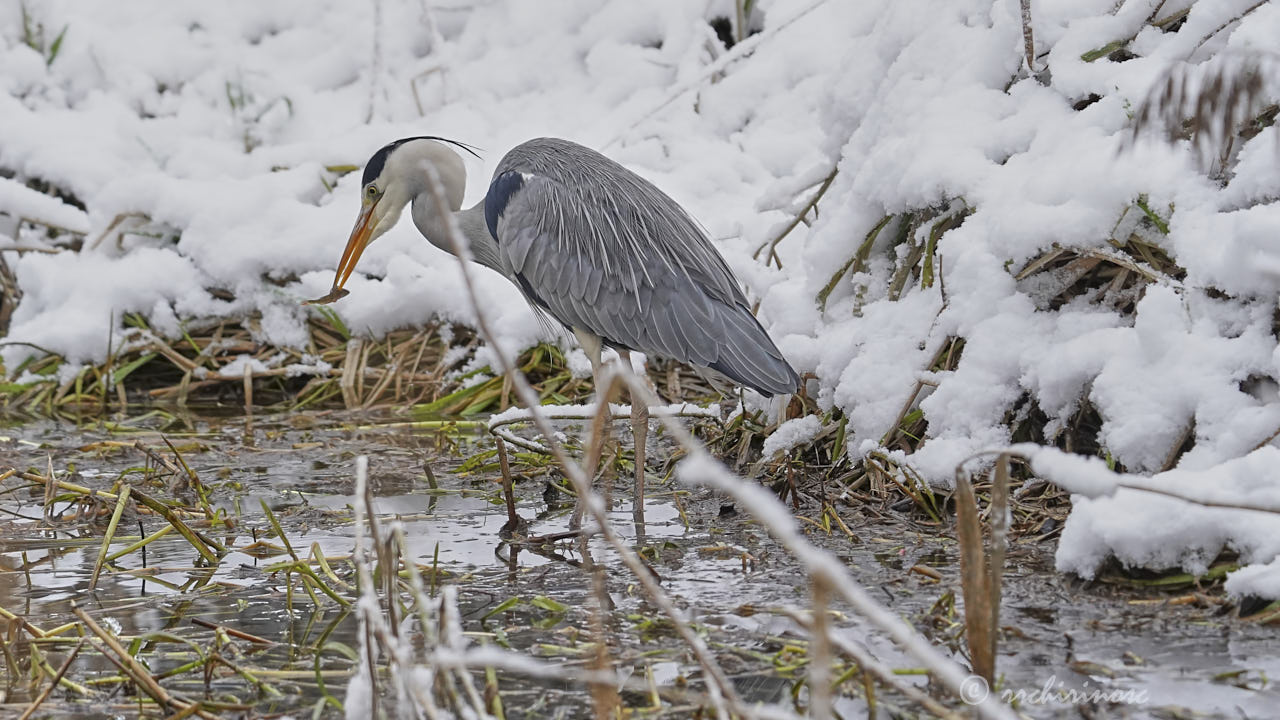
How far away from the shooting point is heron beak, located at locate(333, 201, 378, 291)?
16.6 feet

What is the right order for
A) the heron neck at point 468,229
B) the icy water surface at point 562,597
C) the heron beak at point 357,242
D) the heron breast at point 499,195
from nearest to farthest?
the icy water surface at point 562,597
the heron breast at point 499,195
the heron neck at point 468,229
the heron beak at point 357,242

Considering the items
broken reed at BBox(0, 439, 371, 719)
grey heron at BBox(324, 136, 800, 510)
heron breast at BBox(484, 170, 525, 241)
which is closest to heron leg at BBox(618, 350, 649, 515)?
grey heron at BBox(324, 136, 800, 510)

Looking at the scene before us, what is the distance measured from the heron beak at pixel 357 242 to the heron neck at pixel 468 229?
0.60ft

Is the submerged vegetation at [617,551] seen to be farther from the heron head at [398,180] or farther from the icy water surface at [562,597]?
the heron head at [398,180]

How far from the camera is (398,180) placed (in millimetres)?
4984

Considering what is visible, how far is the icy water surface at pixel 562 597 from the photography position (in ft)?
7.56

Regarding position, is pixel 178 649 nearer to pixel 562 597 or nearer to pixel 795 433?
pixel 562 597

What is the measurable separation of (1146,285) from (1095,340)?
205mm

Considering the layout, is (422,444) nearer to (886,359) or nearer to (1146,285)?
(886,359)

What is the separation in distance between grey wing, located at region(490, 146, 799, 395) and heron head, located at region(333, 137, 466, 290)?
427 millimetres

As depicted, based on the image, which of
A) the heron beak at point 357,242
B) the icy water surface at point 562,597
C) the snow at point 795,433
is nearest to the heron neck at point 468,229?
the heron beak at point 357,242

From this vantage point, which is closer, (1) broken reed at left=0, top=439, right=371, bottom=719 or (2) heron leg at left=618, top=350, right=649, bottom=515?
(1) broken reed at left=0, top=439, right=371, bottom=719

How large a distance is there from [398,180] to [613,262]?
1.12 m

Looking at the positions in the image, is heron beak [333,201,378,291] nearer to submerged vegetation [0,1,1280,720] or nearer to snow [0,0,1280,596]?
submerged vegetation [0,1,1280,720]
